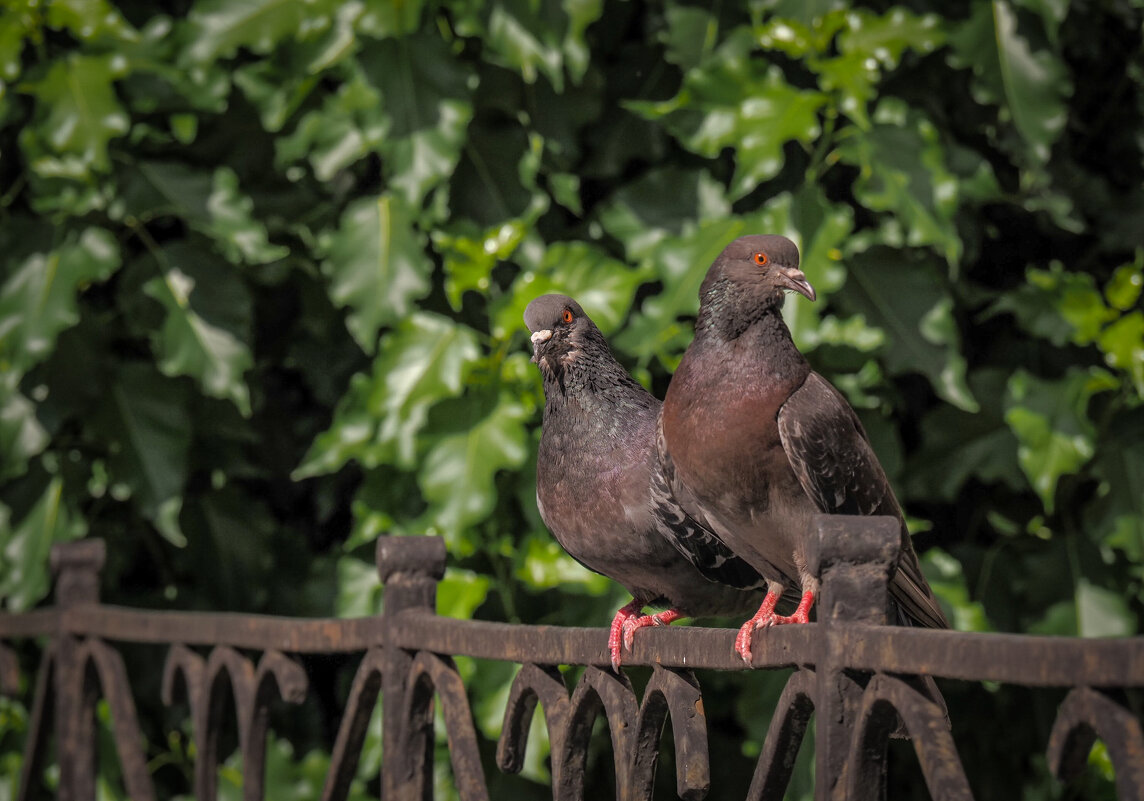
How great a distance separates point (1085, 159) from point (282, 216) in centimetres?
183

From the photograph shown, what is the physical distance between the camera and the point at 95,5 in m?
2.94

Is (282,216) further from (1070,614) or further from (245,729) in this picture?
(1070,614)

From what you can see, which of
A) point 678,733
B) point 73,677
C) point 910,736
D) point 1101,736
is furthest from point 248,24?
point 1101,736

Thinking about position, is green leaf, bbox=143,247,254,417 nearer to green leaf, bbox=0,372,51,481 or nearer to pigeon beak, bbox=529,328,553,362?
green leaf, bbox=0,372,51,481

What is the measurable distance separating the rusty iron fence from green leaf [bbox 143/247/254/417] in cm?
55

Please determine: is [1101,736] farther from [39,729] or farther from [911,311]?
[39,729]

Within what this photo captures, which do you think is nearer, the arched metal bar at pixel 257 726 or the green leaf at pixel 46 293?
the arched metal bar at pixel 257 726

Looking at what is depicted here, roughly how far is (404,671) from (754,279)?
695mm

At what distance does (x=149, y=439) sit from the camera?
9.53 feet

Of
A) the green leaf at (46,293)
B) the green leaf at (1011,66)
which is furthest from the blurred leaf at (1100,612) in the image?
the green leaf at (46,293)

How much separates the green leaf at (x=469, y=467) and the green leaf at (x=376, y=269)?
0.90 ft

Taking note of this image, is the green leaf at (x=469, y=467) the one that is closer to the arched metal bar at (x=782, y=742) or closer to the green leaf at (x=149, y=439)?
the green leaf at (x=149, y=439)

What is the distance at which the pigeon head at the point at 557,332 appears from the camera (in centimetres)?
193

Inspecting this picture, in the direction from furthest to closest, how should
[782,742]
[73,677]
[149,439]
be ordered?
[149,439]
[73,677]
[782,742]
